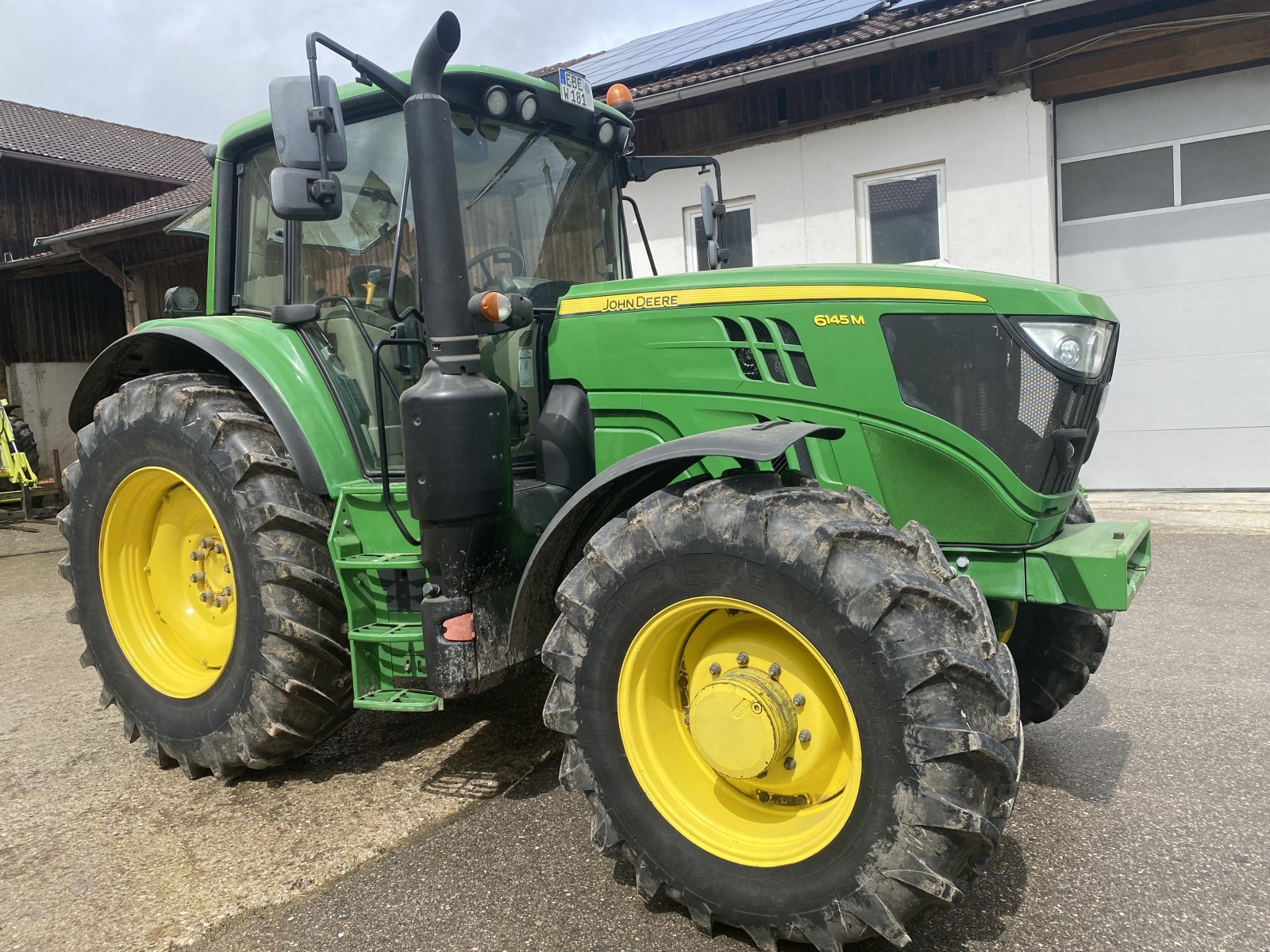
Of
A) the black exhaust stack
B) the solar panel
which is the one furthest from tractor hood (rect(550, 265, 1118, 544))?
the solar panel

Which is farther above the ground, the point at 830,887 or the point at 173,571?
the point at 173,571

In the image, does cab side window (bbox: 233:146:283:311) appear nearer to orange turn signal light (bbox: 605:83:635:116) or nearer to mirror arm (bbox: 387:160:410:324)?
mirror arm (bbox: 387:160:410:324)

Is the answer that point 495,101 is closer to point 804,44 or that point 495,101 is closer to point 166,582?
point 166,582

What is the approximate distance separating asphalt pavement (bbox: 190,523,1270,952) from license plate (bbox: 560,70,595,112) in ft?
7.83

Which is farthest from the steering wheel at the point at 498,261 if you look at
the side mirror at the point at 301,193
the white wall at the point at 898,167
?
the white wall at the point at 898,167

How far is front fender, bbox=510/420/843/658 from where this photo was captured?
7.70 feet

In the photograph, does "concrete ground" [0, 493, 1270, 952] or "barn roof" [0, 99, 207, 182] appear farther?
"barn roof" [0, 99, 207, 182]

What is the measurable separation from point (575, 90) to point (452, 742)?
2.49 meters

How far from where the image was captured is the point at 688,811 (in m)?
2.41

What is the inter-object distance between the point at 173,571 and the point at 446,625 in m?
1.54

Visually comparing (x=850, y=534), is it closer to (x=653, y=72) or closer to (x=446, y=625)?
(x=446, y=625)

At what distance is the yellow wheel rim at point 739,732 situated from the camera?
2285 mm

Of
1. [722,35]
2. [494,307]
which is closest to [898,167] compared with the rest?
[722,35]

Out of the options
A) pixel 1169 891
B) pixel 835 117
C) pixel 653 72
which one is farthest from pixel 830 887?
pixel 653 72
